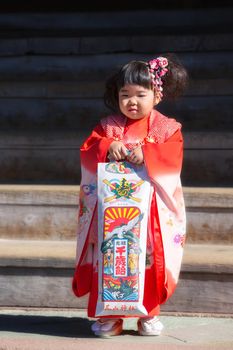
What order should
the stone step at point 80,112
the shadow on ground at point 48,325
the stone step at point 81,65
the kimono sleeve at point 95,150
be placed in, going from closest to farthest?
1. the kimono sleeve at point 95,150
2. the shadow on ground at point 48,325
3. the stone step at point 80,112
4. the stone step at point 81,65

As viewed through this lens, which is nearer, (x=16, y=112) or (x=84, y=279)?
(x=84, y=279)

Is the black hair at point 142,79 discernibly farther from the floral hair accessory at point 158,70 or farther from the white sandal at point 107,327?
the white sandal at point 107,327

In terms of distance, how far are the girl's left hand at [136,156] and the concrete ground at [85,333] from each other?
2.30 ft

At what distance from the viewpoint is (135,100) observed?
4203 mm

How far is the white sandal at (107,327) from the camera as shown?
4238 millimetres

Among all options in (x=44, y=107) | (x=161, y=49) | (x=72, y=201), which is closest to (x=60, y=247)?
(x=72, y=201)

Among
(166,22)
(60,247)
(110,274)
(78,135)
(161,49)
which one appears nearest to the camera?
(110,274)

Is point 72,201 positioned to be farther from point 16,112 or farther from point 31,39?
point 31,39

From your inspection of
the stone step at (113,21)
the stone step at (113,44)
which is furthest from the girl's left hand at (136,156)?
the stone step at (113,21)

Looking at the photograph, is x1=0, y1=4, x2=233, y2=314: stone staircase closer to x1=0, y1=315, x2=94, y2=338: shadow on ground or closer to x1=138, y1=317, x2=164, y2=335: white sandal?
x1=0, y1=315, x2=94, y2=338: shadow on ground

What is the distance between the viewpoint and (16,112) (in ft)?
19.8

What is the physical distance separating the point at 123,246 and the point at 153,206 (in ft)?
0.68

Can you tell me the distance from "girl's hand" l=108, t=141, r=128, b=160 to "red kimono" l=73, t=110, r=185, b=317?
23 mm

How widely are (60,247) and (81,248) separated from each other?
707mm
